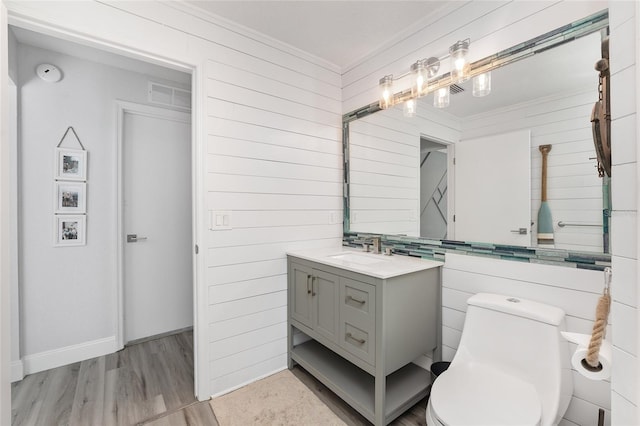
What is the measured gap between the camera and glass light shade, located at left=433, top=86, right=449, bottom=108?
1.72 meters

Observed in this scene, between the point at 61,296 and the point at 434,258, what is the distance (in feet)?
9.35

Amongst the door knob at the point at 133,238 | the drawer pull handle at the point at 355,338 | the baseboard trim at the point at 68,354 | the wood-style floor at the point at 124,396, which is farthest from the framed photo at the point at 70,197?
the drawer pull handle at the point at 355,338

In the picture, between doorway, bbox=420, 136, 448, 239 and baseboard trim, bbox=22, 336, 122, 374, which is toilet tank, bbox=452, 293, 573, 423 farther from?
baseboard trim, bbox=22, 336, 122, 374

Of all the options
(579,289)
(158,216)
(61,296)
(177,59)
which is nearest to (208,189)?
(177,59)

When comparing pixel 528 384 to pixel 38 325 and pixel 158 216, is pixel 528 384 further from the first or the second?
pixel 38 325

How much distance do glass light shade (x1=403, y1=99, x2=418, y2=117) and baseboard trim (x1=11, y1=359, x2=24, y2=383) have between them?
3258 millimetres

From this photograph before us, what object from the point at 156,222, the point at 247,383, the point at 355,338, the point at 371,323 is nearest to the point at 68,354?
the point at 156,222

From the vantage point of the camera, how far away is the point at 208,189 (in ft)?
5.88

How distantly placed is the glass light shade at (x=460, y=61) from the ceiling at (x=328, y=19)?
35 centimetres

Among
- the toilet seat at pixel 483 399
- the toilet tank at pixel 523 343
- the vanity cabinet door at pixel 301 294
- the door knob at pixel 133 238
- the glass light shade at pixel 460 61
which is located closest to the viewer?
the toilet seat at pixel 483 399

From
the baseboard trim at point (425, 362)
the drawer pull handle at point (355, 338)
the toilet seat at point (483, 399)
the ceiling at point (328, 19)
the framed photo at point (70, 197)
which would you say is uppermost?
the ceiling at point (328, 19)

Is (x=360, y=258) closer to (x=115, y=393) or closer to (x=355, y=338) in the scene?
(x=355, y=338)

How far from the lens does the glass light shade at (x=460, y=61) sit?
5.14ft

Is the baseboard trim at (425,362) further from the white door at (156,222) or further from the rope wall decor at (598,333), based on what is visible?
the white door at (156,222)
